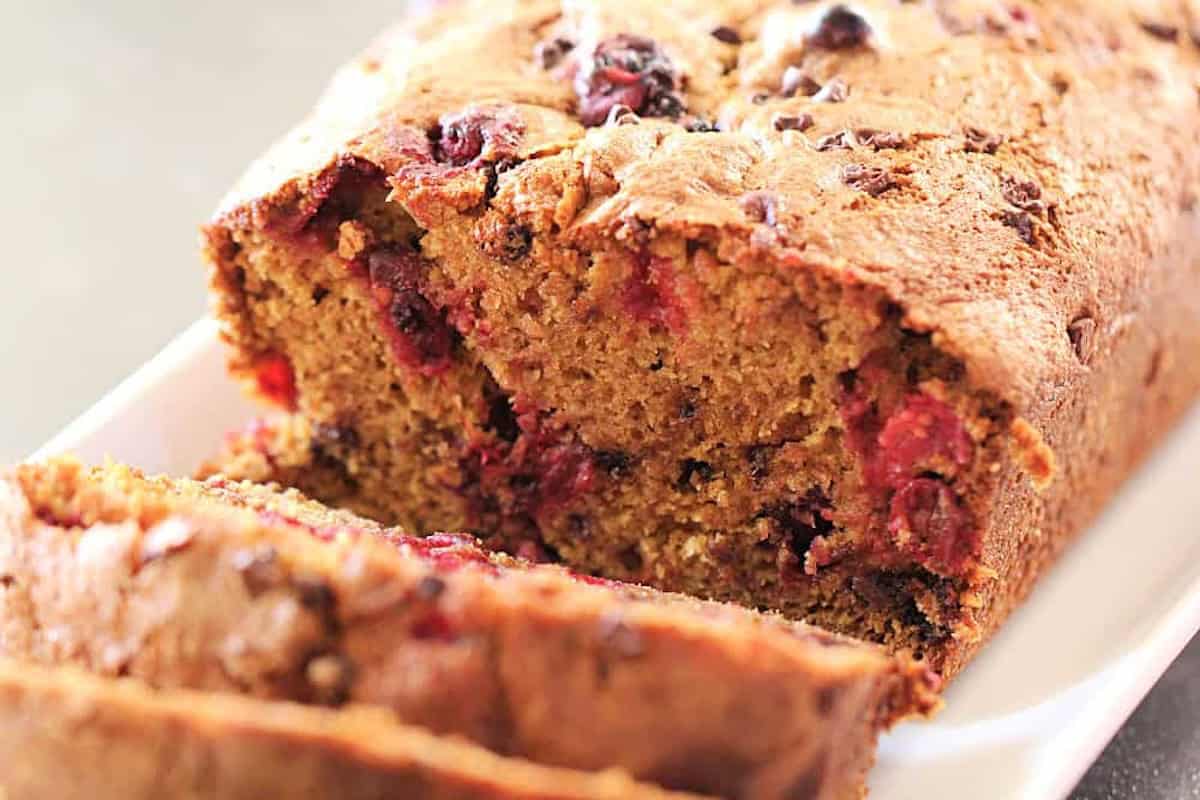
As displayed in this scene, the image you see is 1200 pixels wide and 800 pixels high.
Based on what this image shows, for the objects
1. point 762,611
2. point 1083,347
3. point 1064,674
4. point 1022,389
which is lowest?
point 1064,674

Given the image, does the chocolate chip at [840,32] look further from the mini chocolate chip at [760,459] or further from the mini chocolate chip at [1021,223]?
the mini chocolate chip at [760,459]

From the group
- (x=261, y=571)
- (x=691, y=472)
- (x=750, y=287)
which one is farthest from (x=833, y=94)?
(x=261, y=571)

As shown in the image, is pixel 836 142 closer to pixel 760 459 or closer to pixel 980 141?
pixel 980 141

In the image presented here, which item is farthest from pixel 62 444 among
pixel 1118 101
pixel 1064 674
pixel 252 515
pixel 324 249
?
pixel 1118 101

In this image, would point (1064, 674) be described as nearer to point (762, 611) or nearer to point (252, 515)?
point (762, 611)

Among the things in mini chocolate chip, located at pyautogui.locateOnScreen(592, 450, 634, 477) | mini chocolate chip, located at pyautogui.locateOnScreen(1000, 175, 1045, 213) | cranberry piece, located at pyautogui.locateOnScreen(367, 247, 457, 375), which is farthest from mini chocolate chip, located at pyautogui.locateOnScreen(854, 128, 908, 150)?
cranberry piece, located at pyautogui.locateOnScreen(367, 247, 457, 375)

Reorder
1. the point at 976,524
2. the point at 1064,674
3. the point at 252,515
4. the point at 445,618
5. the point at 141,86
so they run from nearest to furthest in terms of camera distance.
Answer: the point at 445,618 < the point at 252,515 < the point at 976,524 < the point at 1064,674 < the point at 141,86
